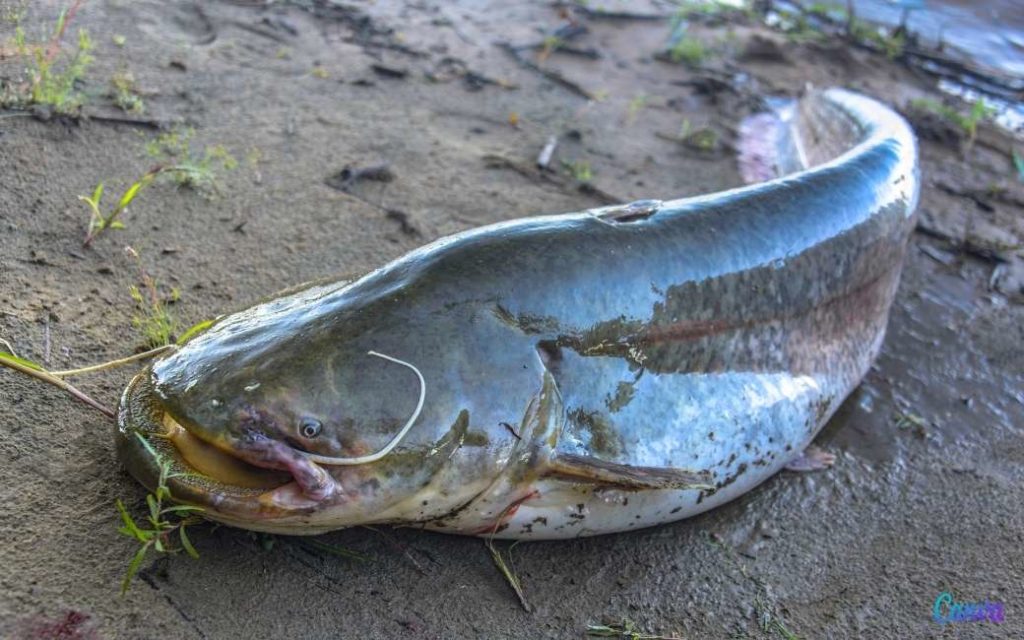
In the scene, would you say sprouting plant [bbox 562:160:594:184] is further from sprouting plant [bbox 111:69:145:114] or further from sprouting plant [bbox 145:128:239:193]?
sprouting plant [bbox 111:69:145:114]

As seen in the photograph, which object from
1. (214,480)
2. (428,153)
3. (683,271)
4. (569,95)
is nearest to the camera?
Answer: (214,480)

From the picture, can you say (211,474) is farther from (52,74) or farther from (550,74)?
(550,74)

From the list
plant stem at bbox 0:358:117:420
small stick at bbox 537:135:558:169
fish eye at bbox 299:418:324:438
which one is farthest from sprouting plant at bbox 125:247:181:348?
small stick at bbox 537:135:558:169

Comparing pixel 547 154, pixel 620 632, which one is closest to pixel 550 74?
pixel 547 154

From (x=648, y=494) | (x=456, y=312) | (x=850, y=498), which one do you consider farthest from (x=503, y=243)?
(x=850, y=498)

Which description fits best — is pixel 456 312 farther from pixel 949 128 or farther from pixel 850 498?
pixel 949 128
